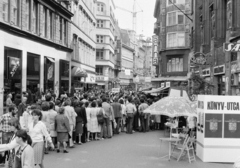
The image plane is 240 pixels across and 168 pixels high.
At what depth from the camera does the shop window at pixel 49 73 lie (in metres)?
30.5

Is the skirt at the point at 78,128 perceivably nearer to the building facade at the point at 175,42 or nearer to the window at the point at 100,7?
the building facade at the point at 175,42

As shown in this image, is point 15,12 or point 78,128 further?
point 15,12

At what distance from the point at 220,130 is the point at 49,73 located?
871 inches

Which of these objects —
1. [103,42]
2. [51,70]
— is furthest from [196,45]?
[103,42]

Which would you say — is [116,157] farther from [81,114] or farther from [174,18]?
[174,18]

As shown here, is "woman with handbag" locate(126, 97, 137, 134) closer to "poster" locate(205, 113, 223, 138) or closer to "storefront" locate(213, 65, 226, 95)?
"storefront" locate(213, 65, 226, 95)

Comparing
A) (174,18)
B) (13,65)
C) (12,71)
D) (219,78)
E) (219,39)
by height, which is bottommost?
(219,78)

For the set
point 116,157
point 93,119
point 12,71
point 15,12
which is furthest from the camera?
point 15,12

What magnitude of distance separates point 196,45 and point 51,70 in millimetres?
13054

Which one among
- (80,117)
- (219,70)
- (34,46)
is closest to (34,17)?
(34,46)

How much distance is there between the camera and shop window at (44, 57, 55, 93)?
100.0ft

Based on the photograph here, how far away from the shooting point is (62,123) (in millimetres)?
12469

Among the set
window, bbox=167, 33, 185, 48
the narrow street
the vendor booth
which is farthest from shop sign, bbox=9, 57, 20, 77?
window, bbox=167, 33, 185, 48

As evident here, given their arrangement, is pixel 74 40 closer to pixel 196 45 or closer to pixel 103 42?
pixel 196 45
